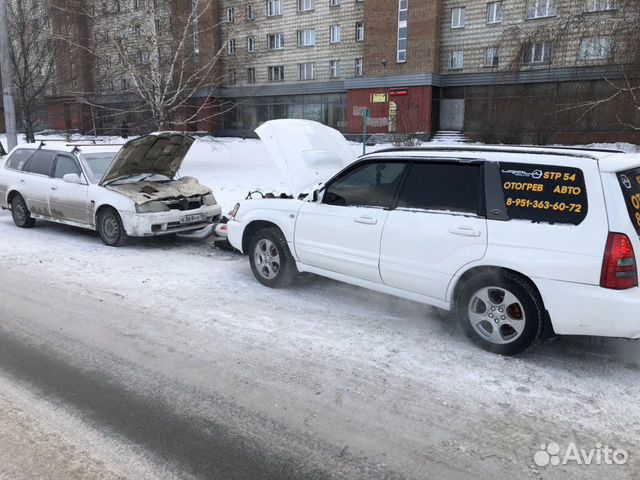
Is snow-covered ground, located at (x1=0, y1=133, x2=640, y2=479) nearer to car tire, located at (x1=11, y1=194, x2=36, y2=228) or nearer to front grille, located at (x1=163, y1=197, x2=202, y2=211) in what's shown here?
front grille, located at (x1=163, y1=197, x2=202, y2=211)

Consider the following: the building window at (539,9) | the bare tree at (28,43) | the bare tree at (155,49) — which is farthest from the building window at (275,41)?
the bare tree at (155,49)

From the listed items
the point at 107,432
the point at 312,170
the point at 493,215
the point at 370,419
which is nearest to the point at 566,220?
the point at 493,215

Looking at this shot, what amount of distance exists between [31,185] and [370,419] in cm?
831

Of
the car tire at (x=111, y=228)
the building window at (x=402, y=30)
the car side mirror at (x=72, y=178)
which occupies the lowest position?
the car tire at (x=111, y=228)

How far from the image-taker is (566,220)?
150 inches

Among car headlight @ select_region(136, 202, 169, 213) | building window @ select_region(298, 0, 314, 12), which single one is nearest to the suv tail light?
car headlight @ select_region(136, 202, 169, 213)

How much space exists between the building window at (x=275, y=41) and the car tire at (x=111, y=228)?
115ft

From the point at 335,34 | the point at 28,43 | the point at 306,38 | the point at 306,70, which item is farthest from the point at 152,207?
the point at 306,38

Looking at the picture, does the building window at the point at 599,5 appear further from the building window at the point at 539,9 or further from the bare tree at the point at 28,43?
the bare tree at the point at 28,43

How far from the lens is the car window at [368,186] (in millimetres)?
4898

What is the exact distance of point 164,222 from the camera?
7.93 metres

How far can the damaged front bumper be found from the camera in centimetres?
778

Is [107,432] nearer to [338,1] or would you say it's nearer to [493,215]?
[493,215]

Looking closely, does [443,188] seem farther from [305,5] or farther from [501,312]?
[305,5]
